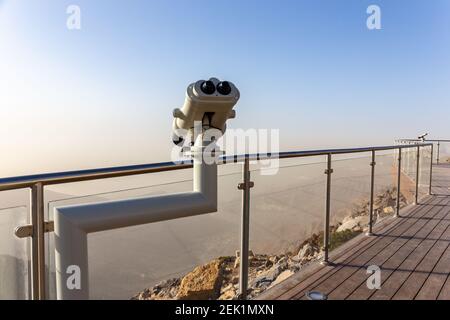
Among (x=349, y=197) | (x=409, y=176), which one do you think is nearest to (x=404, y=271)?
(x=349, y=197)

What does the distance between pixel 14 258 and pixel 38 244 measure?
96 mm

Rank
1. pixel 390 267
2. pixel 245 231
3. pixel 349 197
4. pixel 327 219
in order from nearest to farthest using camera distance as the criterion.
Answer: pixel 245 231, pixel 390 267, pixel 327 219, pixel 349 197

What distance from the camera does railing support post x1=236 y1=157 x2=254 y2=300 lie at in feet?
6.78

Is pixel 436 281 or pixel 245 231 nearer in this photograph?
pixel 245 231

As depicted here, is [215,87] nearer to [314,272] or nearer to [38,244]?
[38,244]

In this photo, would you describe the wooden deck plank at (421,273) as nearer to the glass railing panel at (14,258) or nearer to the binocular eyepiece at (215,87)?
the binocular eyepiece at (215,87)

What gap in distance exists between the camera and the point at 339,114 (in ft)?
30.8

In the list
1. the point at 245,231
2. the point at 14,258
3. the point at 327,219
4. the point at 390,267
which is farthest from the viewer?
the point at 327,219

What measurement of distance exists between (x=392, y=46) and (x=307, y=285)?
731 centimetres

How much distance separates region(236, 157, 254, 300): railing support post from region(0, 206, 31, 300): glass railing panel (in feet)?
4.05

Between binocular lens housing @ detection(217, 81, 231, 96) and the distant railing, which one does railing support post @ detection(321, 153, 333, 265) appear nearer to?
the distant railing

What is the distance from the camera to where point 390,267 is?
A: 8.61 feet

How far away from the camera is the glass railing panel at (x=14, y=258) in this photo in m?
1.16
